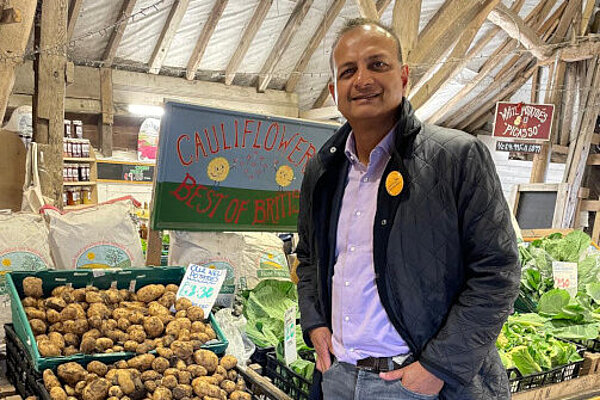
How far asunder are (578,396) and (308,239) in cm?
167

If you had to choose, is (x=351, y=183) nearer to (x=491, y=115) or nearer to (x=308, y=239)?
(x=308, y=239)

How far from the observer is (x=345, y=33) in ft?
4.37

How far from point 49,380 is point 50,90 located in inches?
110

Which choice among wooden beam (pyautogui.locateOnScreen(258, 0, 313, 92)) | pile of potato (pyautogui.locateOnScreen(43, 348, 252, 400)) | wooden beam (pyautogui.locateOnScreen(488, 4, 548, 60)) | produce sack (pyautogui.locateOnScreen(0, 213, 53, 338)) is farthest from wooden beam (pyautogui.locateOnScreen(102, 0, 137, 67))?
pile of potato (pyautogui.locateOnScreen(43, 348, 252, 400))

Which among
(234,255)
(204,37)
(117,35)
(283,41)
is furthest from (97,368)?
(283,41)

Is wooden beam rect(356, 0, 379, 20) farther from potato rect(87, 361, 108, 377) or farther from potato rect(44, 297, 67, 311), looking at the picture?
potato rect(87, 361, 108, 377)

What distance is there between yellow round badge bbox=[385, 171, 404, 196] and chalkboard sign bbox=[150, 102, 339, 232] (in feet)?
4.91

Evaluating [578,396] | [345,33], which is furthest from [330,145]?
[578,396]

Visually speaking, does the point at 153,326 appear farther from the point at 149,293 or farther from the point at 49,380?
the point at 49,380

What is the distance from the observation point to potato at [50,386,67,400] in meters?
1.47

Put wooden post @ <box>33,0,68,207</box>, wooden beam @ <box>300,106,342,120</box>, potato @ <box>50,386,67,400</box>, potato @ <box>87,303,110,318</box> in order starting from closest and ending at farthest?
potato @ <box>50,386,67,400</box> < potato @ <box>87,303,110,318</box> < wooden post @ <box>33,0,68,207</box> < wooden beam @ <box>300,106,342,120</box>

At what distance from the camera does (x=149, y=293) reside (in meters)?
2.02

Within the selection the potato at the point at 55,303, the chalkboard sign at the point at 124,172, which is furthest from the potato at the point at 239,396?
the chalkboard sign at the point at 124,172

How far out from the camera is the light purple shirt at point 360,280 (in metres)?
1.28
